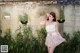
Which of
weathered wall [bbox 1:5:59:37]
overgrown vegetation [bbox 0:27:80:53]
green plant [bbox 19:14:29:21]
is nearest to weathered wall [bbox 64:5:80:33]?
overgrown vegetation [bbox 0:27:80:53]

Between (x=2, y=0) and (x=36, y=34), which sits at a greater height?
(x=2, y=0)

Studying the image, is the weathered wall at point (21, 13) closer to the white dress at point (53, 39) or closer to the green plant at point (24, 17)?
the green plant at point (24, 17)

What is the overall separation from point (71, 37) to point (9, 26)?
2.30 m

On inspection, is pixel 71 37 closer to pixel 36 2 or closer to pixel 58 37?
pixel 58 37

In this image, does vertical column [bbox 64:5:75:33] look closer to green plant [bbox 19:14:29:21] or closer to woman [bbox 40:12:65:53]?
woman [bbox 40:12:65:53]

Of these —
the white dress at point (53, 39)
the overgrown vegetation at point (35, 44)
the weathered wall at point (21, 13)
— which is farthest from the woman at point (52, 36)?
the weathered wall at point (21, 13)

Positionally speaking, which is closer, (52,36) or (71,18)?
(52,36)

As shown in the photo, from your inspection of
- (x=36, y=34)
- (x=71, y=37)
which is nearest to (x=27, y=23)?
(x=36, y=34)

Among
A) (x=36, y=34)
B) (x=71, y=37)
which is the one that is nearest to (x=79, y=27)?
(x=71, y=37)

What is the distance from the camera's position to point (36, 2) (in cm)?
1443

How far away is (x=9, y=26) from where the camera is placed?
14.5m

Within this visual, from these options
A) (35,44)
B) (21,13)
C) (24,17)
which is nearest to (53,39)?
(35,44)

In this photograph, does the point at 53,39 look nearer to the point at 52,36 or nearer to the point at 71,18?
the point at 52,36

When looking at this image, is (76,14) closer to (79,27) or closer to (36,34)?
(79,27)
